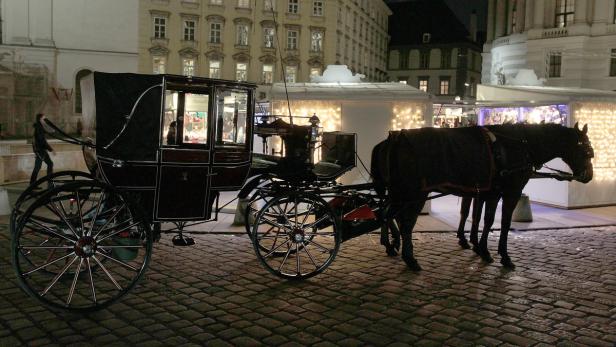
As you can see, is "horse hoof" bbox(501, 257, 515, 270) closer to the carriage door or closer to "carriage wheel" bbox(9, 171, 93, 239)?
the carriage door

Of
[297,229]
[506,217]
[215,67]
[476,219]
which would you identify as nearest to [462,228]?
[476,219]

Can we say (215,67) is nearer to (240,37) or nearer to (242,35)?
(240,37)

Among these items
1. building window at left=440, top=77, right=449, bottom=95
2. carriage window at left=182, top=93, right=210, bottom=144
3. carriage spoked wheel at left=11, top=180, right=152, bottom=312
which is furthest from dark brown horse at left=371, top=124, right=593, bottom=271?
building window at left=440, top=77, right=449, bottom=95

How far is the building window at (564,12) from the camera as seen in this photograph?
35.0m

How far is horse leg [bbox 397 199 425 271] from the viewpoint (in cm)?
741

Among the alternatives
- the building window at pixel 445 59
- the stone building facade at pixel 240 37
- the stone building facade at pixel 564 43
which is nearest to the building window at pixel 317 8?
the stone building facade at pixel 240 37

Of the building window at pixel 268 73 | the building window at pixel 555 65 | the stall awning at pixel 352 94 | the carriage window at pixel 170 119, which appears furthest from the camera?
the building window at pixel 268 73

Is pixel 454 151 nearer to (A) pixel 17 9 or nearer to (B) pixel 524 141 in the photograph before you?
(B) pixel 524 141

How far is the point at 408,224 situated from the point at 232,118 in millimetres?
2598

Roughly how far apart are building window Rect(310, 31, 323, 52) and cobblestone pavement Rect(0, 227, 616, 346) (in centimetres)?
4653

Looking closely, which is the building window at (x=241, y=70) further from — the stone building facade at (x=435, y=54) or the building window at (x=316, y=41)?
the stone building facade at (x=435, y=54)

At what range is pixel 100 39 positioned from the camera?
1260 inches

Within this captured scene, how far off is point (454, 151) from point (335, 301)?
8.49 ft

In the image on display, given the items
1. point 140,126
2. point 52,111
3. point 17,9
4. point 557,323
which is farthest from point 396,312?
point 17,9
